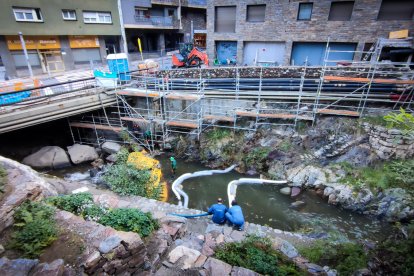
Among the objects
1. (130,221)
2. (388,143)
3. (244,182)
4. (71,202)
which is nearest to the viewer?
(130,221)

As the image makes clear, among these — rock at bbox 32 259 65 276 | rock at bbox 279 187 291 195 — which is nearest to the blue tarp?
rock at bbox 32 259 65 276

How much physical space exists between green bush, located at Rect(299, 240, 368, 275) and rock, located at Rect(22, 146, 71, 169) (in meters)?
11.3

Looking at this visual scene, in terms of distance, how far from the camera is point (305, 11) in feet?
51.9

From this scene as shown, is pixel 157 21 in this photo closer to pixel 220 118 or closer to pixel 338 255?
pixel 220 118

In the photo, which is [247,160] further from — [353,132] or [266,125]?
[353,132]

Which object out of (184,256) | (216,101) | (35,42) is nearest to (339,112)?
(216,101)

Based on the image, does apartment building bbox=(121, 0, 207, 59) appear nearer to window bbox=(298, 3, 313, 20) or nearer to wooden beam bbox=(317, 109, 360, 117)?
window bbox=(298, 3, 313, 20)

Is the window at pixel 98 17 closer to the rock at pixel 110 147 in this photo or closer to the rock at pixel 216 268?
the rock at pixel 110 147

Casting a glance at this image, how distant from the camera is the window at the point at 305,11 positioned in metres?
15.6

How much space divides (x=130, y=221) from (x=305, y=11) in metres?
17.1

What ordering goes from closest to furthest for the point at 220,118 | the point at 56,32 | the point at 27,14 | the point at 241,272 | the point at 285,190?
the point at 241,272 < the point at 285,190 < the point at 220,118 < the point at 27,14 < the point at 56,32

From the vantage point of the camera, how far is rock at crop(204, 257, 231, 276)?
176 inches

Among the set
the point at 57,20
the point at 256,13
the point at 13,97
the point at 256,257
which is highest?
the point at 256,13

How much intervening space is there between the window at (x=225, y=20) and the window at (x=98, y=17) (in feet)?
42.2
